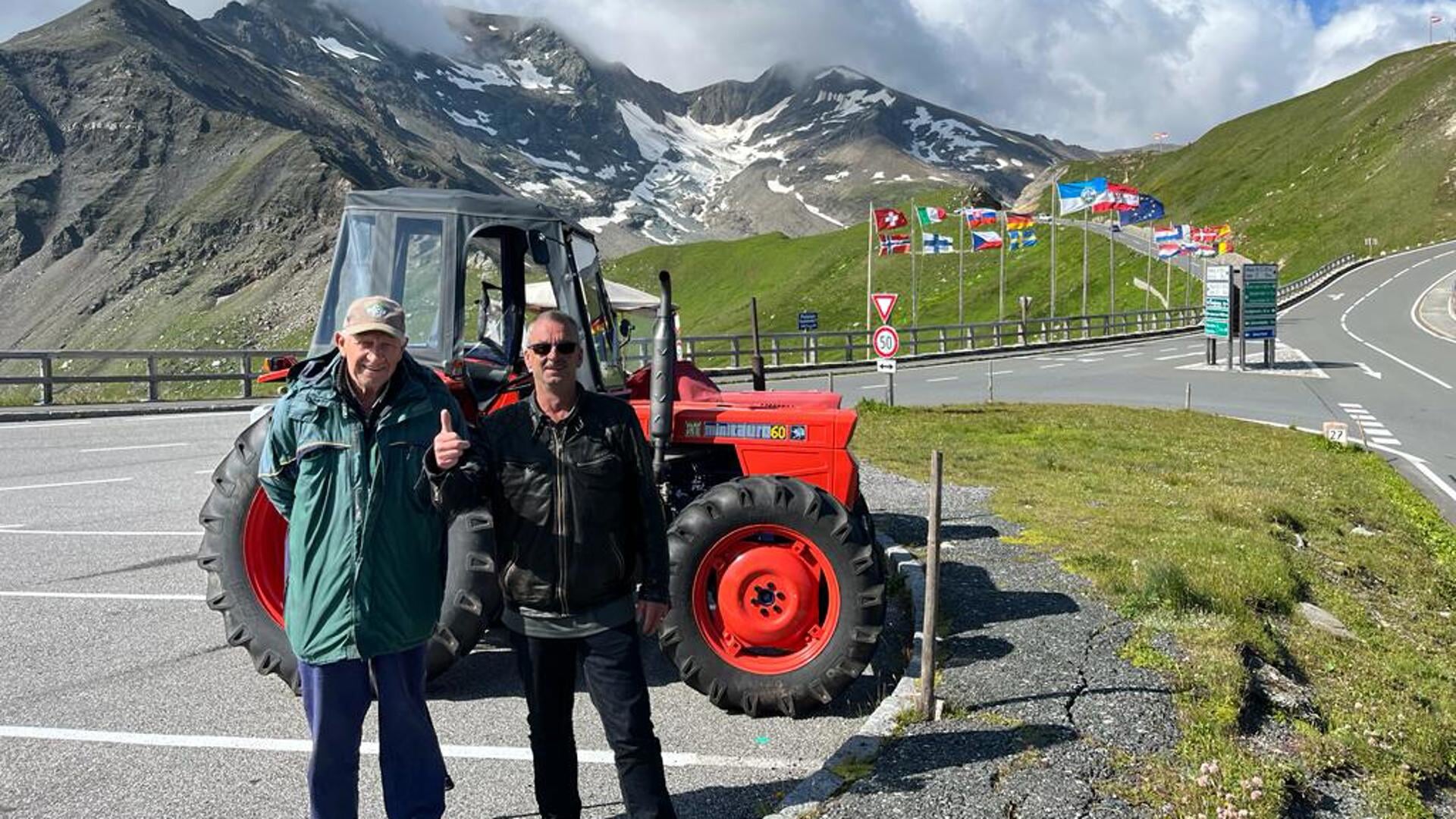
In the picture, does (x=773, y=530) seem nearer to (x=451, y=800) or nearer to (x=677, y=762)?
(x=677, y=762)

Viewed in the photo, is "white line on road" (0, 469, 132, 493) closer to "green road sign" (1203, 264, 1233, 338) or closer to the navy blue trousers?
the navy blue trousers

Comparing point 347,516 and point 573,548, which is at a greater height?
point 347,516

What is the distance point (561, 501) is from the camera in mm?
4086

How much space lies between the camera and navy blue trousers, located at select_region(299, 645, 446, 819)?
387cm

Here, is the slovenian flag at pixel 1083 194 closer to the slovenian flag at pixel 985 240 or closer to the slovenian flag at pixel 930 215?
the slovenian flag at pixel 985 240

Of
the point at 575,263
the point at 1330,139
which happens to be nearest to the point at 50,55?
the point at 1330,139

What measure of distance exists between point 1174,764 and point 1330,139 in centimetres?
18029

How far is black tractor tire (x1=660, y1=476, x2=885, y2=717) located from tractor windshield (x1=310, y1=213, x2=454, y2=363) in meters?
1.71

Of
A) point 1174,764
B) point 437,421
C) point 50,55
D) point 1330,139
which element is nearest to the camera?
point 437,421

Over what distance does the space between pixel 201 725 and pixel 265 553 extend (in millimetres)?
912

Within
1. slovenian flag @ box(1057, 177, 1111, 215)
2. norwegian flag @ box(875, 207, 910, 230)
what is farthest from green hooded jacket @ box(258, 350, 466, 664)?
slovenian flag @ box(1057, 177, 1111, 215)

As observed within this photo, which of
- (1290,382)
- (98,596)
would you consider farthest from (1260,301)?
(98,596)

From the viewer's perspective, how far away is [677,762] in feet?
17.3

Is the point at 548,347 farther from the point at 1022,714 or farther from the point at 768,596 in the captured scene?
the point at 1022,714
